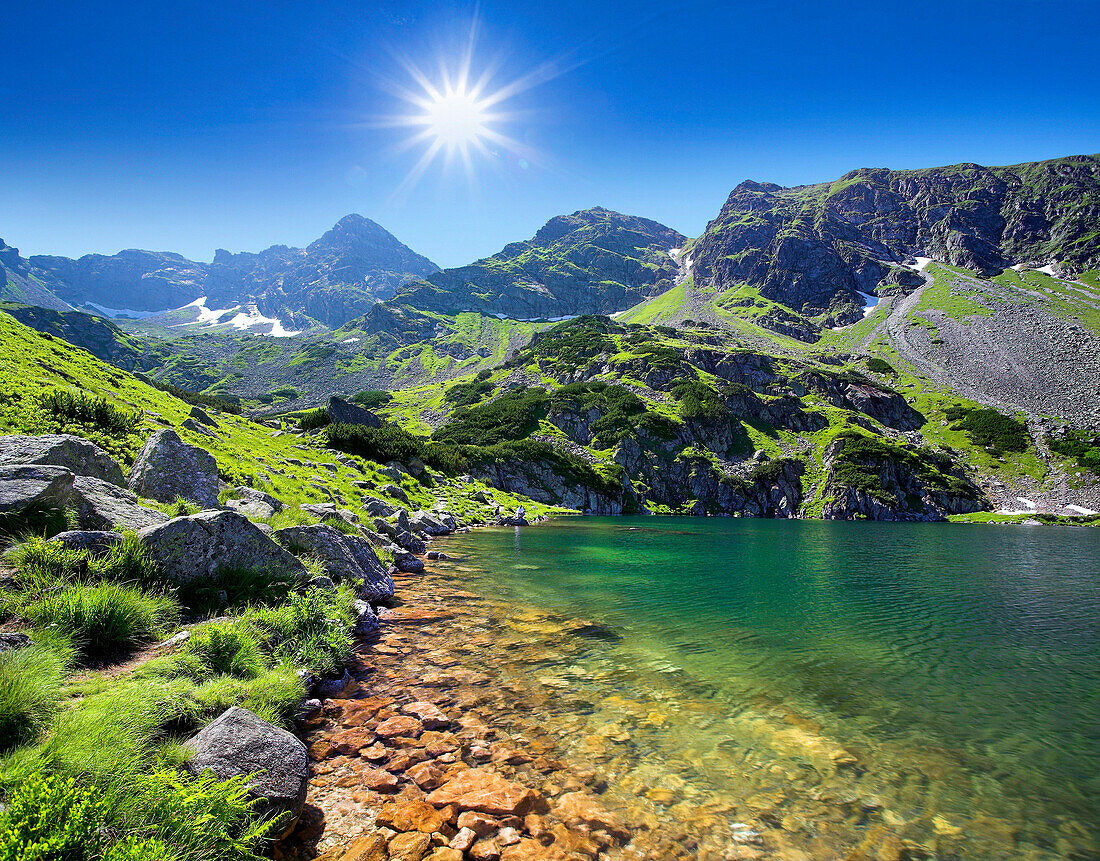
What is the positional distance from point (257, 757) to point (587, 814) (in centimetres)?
510

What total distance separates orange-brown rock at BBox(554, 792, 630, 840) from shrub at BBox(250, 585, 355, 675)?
6645mm

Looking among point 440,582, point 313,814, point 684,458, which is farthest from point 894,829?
point 684,458

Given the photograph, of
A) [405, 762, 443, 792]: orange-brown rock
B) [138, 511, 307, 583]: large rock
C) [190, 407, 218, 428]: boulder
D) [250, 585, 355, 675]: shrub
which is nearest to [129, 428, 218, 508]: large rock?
[138, 511, 307, 583]: large rock

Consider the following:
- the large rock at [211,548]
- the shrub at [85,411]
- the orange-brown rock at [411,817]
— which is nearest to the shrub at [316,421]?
the shrub at [85,411]

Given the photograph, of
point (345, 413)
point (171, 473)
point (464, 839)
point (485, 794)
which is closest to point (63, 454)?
point (171, 473)

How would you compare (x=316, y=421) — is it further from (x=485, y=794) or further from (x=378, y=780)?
(x=485, y=794)

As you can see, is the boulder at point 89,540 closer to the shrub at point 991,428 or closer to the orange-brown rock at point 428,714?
the orange-brown rock at point 428,714

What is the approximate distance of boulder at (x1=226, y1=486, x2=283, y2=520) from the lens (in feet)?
58.2

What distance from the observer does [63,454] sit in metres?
12.3

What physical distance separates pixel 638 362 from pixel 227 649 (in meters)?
156

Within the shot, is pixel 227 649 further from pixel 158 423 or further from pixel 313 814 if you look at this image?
pixel 158 423

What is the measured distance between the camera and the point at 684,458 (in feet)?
405

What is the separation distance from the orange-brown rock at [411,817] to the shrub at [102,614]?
19.2 ft

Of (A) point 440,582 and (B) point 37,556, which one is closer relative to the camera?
(B) point 37,556
